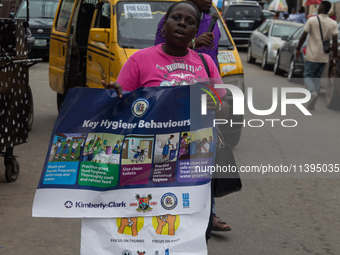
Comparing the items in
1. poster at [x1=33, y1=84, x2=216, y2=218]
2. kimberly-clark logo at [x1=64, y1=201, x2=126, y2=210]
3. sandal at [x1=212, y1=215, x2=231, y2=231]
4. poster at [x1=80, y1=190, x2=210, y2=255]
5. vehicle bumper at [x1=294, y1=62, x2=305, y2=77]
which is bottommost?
vehicle bumper at [x1=294, y1=62, x2=305, y2=77]

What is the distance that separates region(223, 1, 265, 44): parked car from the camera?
80.2 ft

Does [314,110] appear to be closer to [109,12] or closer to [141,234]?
[109,12]

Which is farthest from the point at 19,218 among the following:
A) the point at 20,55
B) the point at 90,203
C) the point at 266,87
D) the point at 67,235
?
the point at 266,87

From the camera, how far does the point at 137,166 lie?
2572 mm

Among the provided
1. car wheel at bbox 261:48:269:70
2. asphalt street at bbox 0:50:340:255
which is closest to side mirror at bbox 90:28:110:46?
asphalt street at bbox 0:50:340:255

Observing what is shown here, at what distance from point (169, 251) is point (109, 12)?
509cm

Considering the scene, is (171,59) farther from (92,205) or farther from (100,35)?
(100,35)

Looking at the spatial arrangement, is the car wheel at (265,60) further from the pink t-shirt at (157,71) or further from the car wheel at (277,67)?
the pink t-shirt at (157,71)

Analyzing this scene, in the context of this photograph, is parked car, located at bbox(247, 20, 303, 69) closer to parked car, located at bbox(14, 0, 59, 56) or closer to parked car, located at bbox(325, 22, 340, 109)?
parked car, located at bbox(325, 22, 340, 109)

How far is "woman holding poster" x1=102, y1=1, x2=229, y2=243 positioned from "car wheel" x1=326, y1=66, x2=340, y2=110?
8030 mm

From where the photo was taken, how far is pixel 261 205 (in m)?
5.05

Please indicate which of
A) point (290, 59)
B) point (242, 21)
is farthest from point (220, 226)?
point (242, 21)

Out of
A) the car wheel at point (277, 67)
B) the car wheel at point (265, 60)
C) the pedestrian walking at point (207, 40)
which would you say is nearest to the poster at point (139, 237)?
the pedestrian walking at point (207, 40)

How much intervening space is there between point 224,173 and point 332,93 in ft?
26.4
